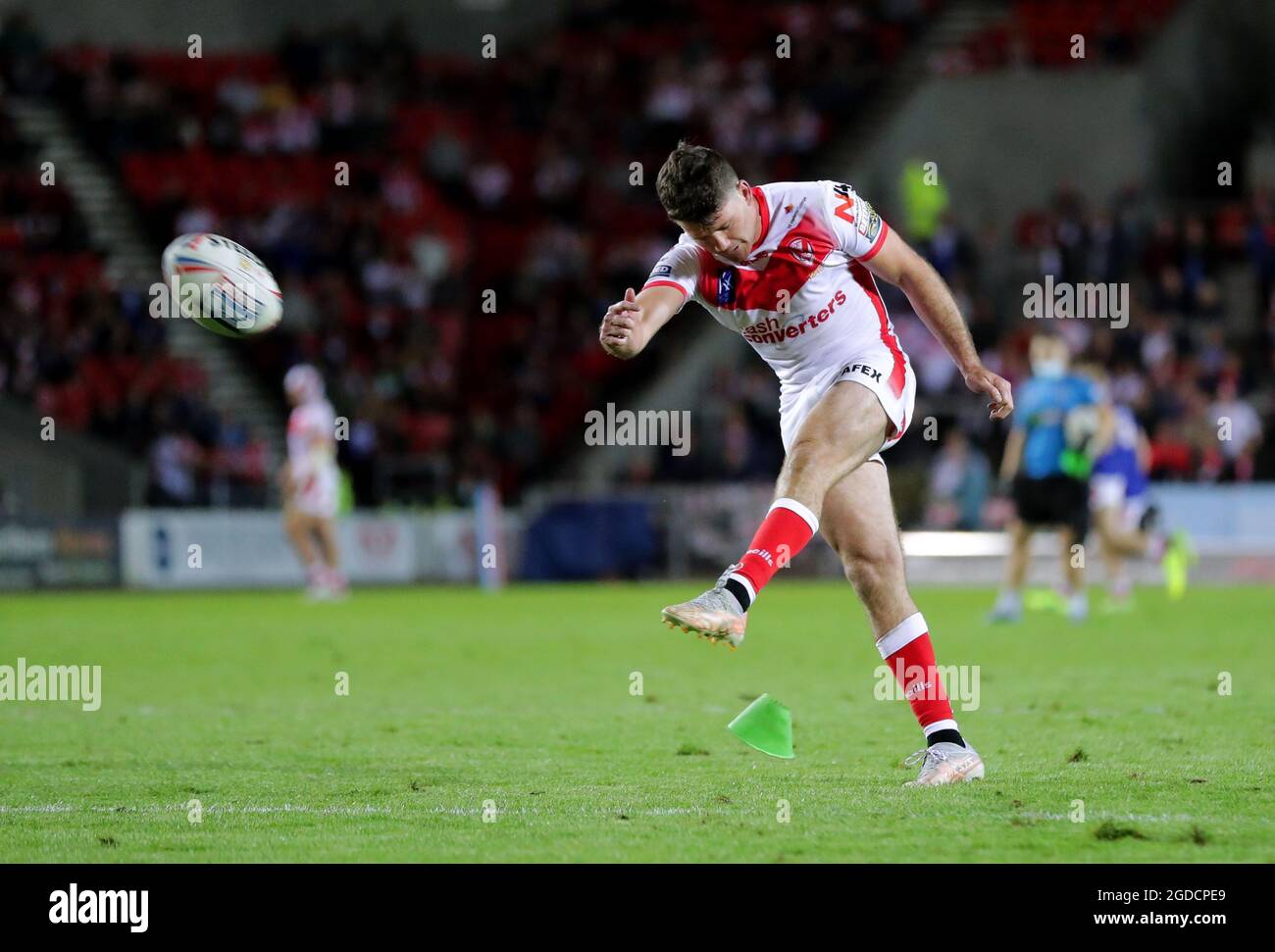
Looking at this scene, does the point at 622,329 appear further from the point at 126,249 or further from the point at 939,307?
the point at 126,249

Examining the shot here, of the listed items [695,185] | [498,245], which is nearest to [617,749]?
[695,185]

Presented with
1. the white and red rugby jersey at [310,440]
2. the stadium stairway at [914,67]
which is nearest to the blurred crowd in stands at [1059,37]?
the stadium stairway at [914,67]

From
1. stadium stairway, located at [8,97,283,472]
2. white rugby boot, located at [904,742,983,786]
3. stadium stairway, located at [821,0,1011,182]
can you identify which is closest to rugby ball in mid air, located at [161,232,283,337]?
white rugby boot, located at [904,742,983,786]

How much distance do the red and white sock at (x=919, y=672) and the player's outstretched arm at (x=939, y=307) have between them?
3.01 ft

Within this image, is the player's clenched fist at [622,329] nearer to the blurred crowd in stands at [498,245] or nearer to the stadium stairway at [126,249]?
the blurred crowd in stands at [498,245]

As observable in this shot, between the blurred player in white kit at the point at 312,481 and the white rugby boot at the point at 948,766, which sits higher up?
the blurred player in white kit at the point at 312,481

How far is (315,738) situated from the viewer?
8.95 meters

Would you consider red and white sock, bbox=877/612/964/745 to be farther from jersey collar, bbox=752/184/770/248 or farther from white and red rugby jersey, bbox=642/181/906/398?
jersey collar, bbox=752/184/770/248

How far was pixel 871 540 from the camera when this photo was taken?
23.4 ft

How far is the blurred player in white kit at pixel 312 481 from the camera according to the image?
21.2m

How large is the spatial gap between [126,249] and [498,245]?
6.26m

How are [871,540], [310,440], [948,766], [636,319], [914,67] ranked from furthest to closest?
[914,67]
[310,440]
[871,540]
[948,766]
[636,319]

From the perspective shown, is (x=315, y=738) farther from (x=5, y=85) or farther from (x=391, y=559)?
(x=5, y=85)

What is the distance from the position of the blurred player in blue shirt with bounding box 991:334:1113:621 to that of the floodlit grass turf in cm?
92
